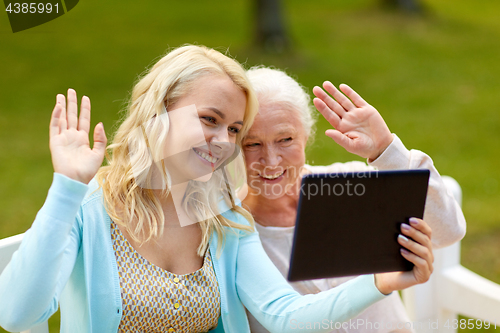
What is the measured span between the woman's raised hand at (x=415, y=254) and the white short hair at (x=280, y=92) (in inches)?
31.5

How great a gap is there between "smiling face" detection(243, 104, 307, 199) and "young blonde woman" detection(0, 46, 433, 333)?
11 centimetres

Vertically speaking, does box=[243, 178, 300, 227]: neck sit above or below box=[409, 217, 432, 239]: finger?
below

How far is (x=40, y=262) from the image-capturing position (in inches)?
60.4

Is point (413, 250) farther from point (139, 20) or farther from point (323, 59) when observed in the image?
point (139, 20)

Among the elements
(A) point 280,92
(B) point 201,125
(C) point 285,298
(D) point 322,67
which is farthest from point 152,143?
(D) point 322,67

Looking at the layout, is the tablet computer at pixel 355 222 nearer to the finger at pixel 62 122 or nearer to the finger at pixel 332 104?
the finger at pixel 332 104

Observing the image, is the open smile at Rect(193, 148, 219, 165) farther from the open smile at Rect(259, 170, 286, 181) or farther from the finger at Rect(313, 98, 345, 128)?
the finger at Rect(313, 98, 345, 128)

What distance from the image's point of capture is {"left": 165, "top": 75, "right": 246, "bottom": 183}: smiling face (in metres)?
1.94

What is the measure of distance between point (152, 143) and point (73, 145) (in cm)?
34

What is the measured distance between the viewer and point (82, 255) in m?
1.85

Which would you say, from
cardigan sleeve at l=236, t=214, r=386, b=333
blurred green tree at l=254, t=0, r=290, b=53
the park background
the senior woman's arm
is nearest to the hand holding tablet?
cardigan sleeve at l=236, t=214, r=386, b=333

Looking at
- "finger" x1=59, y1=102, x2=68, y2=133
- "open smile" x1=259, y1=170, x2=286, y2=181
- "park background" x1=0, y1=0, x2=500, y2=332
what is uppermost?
"finger" x1=59, y1=102, x2=68, y2=133

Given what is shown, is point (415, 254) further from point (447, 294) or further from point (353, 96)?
point (447, 294)

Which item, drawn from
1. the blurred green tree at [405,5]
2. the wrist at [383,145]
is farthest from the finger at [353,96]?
the blurred green tree at [405,5]
